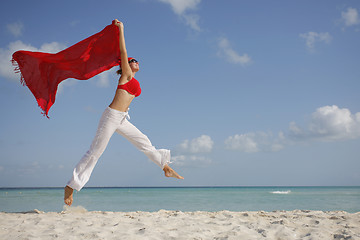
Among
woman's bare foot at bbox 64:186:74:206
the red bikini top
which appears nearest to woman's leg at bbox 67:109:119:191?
woman's bare foot at bbox 64:186:74:206

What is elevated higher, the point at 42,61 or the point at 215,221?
the point at 42,61

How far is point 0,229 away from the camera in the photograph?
3811 millimetres

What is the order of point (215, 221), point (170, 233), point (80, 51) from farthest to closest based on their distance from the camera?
1. point (80, 51)
2. point (215, 221)
3. point (170, 233)

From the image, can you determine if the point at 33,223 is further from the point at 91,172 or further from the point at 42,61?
the point at 42,61

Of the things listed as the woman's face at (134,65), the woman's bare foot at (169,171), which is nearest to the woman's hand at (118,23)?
the woman's face at (134,65)

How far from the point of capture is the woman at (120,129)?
186 inches

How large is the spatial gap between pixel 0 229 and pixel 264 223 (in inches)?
136

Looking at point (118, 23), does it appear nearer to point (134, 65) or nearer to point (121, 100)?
point (134, 65)

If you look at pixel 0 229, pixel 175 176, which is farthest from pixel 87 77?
pixel 0 229

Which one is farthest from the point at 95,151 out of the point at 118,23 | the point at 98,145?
the point at 118,23

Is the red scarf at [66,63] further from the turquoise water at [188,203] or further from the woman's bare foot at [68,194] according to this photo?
the turquoise water at [188,203]

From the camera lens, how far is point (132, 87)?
4.87 meters

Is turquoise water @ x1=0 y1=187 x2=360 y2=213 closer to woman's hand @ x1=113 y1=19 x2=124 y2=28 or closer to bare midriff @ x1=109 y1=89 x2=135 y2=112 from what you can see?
bare midriff @ x1=109 y1=89 x2=135 y2=112

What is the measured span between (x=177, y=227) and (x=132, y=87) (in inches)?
87.6
